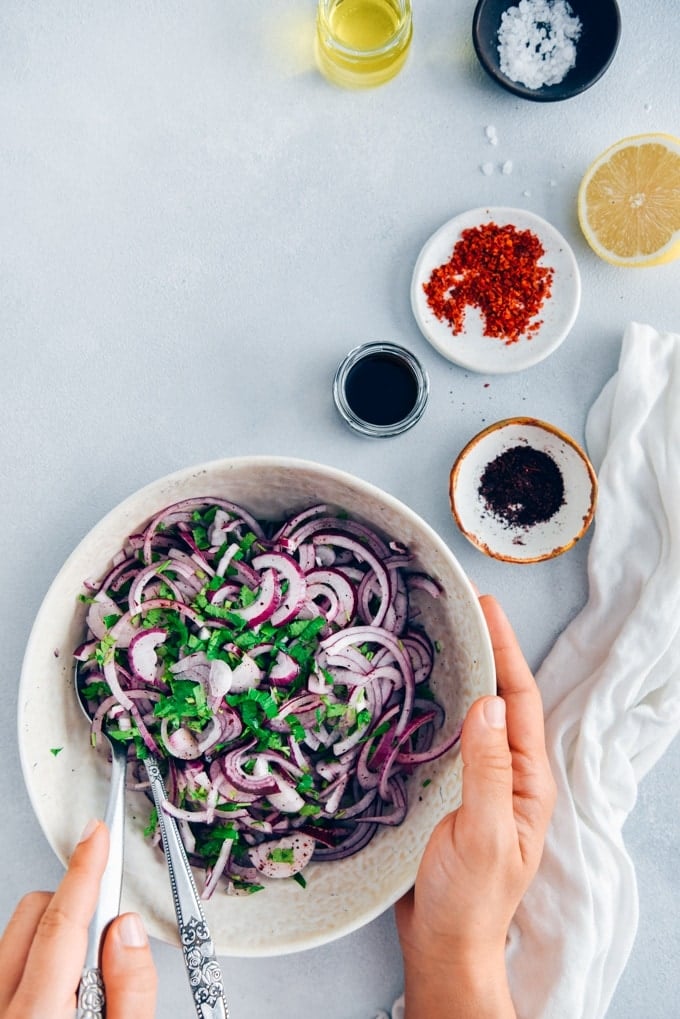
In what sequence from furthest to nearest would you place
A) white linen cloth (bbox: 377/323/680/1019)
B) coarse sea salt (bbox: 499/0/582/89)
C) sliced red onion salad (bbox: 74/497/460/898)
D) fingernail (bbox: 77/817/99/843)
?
coarse sea salt (bbox: 499/0/582/89), white linen cloth (bbox: 377/323/680/1019), sliced red onion salad (bbox: 74/497/460/898), fingernail (bbox: 77/817/99/843)

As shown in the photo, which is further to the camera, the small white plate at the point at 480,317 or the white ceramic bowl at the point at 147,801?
the small white plate at the point at 480,317

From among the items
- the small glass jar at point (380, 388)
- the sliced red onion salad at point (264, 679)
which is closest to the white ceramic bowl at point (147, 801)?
the sliced red onion salad at point (264, 679)

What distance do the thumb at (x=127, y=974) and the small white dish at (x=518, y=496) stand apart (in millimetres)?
920

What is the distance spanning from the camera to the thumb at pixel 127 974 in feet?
4.16

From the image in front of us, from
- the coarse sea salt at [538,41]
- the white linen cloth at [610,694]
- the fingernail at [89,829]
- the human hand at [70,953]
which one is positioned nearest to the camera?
the human hand at [70,953]

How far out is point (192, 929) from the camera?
4.57 ft

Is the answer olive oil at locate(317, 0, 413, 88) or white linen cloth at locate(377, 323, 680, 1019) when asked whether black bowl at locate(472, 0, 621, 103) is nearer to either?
olive oil at locate(317, 0, 413, 88)

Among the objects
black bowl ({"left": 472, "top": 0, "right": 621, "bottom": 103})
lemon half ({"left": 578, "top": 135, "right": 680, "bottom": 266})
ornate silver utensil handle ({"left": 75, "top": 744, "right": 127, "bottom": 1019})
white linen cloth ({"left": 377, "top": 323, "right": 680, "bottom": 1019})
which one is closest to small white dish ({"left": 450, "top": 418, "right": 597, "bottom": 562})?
white linen cloth ({"left": 377, "top": 323, "right": 680, "bottom": 1019})

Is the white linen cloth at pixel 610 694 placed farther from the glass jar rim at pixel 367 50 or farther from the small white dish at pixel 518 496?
the glass jar rim at pixel 367 50

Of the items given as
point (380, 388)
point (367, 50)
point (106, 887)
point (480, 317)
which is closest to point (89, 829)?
point (106, 887)

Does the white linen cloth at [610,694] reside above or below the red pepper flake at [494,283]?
below

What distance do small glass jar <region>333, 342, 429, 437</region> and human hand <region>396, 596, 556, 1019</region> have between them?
1.33 feet

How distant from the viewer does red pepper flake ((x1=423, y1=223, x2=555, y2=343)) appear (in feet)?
5.75

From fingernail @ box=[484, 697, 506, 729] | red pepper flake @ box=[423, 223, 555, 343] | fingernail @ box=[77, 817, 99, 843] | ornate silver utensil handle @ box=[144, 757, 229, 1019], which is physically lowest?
ornate silver utensil handle @ box=[144, 757, 229, 1019]
